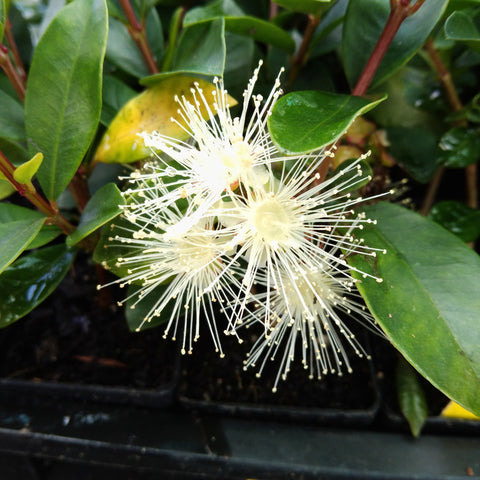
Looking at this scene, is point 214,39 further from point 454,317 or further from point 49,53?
point 454,317

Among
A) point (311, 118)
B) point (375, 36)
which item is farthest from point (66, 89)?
point (375, 36)

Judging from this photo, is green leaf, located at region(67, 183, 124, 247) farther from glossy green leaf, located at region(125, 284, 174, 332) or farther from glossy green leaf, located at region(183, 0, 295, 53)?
glossy green leaf, located at region(183, 0, 295, 53)

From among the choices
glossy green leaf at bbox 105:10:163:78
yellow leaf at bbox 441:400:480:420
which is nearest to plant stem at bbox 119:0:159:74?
glossy green leaf at bbox 105:10:163:78

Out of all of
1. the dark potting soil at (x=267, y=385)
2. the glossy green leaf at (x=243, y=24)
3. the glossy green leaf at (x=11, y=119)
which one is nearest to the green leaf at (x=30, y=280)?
the glossy green leaf at (x=11, y=119)

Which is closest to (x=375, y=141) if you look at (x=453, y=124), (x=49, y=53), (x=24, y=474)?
(x=453, y=124)

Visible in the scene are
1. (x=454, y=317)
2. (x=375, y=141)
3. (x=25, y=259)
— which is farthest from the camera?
(x=375, y=141)

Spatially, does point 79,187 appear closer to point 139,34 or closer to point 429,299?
point 139,34
